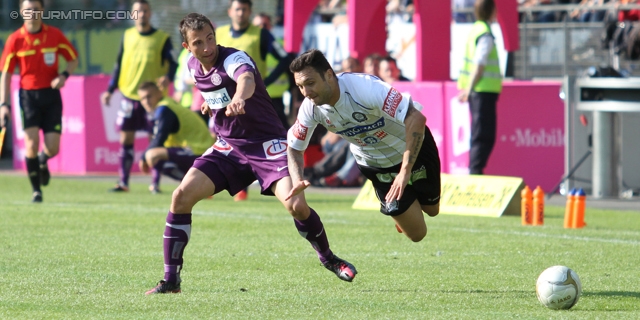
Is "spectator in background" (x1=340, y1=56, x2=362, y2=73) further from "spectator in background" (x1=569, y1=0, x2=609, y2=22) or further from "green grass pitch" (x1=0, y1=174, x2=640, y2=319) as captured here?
"spectator in background" (x1=569, y1=0, x2=609, y2=22)

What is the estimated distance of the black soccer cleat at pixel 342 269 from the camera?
700cm

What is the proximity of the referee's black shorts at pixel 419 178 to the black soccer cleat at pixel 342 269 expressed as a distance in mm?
533

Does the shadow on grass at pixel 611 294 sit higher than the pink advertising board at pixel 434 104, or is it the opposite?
the pink advertising board at pixel 434 104

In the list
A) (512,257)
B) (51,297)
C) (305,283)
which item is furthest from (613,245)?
(51,297)

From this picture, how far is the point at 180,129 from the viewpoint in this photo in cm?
1406

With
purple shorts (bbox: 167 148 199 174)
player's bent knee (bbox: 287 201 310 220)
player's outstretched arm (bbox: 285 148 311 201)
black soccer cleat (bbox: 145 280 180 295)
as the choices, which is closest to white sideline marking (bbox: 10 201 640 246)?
purple shorts (bbox: 167 148 199 174)

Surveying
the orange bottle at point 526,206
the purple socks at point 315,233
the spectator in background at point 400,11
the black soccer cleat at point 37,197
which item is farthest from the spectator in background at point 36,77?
the spectator in background at point 400,11

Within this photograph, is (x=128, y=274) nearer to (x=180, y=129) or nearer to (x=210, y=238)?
(x=210, y=238)

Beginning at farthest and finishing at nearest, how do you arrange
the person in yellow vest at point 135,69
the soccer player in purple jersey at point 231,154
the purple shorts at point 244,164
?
the person in yellow vest at point 135,69 → the purple shorts at point 244,164 → the soccer player in purple jersey at point 231,154

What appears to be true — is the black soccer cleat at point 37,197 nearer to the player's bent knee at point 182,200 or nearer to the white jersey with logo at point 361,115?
the player's bent knee at point 182,200

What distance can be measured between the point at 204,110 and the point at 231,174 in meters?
0.47

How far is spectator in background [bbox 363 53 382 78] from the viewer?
1522 cm

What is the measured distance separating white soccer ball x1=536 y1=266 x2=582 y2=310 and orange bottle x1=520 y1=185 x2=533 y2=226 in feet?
15.4

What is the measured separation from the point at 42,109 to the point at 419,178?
671cm
